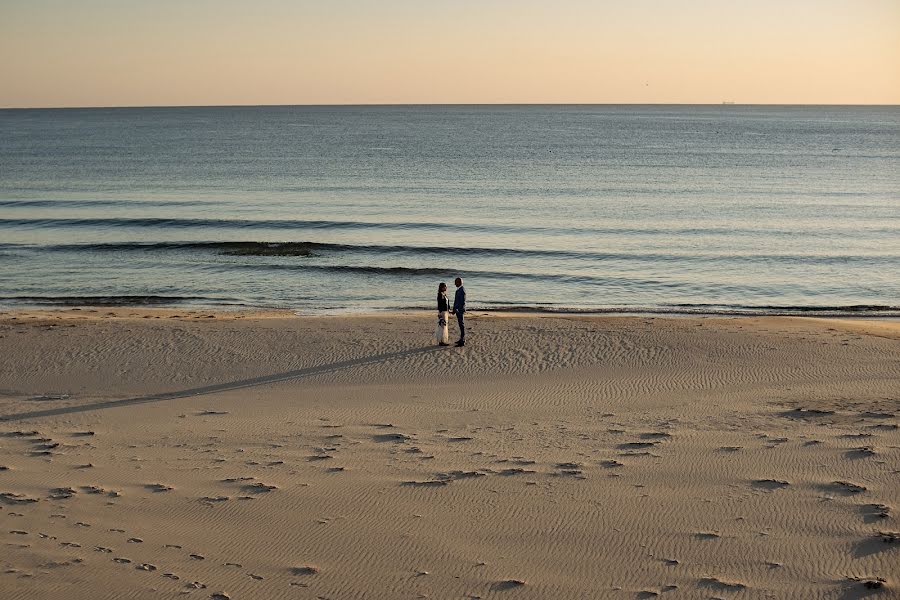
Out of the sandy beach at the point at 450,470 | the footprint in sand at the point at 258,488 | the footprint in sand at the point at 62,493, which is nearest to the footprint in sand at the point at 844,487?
the sandy beach at the point at 450,470

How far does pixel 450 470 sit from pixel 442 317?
772 cm

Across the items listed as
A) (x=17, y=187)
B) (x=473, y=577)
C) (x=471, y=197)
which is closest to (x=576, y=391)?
(x=473, y=577)

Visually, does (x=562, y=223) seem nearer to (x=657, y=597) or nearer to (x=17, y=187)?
(x=657, y=597)

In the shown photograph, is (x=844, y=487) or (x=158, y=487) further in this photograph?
(x=158, y=487)

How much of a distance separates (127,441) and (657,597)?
7865 mm

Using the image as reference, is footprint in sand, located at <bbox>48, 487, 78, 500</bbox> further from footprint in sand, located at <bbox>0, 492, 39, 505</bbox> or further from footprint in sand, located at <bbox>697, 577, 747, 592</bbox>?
footprint in sand, located at <bbox>697, 577, 747, 592</bbox>

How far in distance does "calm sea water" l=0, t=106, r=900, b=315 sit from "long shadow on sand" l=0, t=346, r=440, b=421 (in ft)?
23.2

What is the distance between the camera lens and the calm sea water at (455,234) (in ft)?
86.0

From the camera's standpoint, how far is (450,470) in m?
10.5

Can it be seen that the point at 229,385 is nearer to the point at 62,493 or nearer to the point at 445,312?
the point at 445,312

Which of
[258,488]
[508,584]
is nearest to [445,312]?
[258,488]

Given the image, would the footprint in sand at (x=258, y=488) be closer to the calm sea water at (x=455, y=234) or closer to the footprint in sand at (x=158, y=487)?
the footprint in sand at (x=158, y=487)

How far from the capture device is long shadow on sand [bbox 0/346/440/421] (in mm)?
13540

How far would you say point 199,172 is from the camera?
60.5 m
